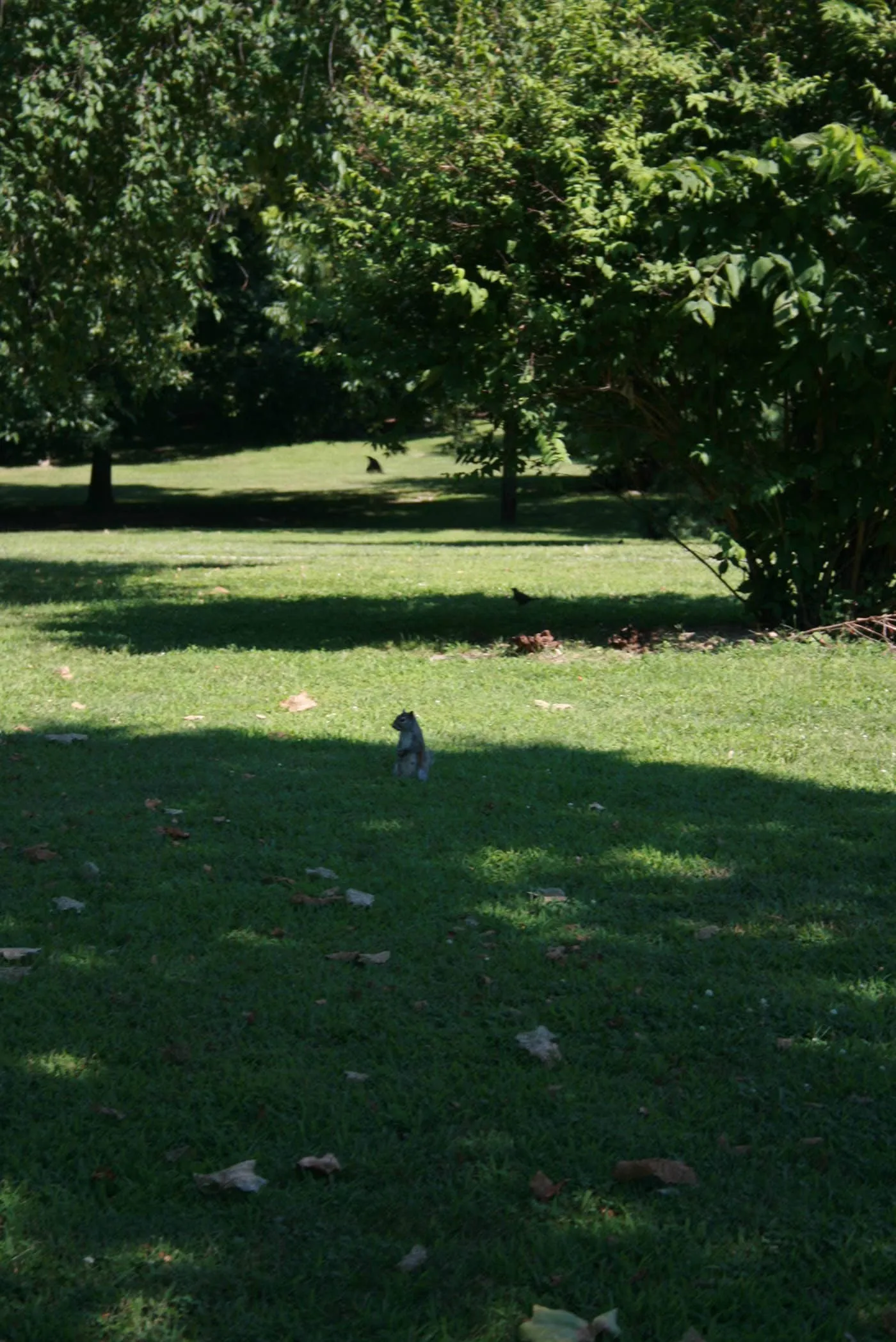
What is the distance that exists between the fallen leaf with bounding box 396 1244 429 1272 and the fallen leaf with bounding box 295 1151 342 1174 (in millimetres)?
339

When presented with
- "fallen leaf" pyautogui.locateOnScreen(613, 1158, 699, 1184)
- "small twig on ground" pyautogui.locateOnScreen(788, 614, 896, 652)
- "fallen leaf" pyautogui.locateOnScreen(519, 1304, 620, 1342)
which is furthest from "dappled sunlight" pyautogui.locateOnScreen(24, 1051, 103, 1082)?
"small twig on ground" pyautogui.locateOnScreen(788, 614, 896, 652)

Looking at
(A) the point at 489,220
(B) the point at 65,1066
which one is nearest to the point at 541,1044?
(B) the point at 65,1066

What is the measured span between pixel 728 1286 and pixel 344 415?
3659cm

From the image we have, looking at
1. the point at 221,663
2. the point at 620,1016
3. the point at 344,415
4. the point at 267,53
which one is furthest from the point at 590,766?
the point at 344,415

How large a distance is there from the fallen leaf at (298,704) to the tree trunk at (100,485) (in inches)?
1070

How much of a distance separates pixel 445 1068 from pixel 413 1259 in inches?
33.5

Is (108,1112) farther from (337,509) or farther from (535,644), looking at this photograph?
(337,509)

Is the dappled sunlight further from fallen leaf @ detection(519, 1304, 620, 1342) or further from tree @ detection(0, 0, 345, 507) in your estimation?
tree @ detection(0, 0, 345, 507)

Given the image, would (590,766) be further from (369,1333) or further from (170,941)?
(369,1333)

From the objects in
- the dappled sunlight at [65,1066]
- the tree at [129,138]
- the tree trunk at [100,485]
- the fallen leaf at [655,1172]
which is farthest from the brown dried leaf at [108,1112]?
the tree trunk at [100,485]

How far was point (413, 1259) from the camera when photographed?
9.71ft

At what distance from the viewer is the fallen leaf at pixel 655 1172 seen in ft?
10.7

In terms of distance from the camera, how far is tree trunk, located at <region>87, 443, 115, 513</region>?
115 ft

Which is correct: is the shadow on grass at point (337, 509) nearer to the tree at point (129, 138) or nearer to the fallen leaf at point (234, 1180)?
the tree at point (129, 138)
